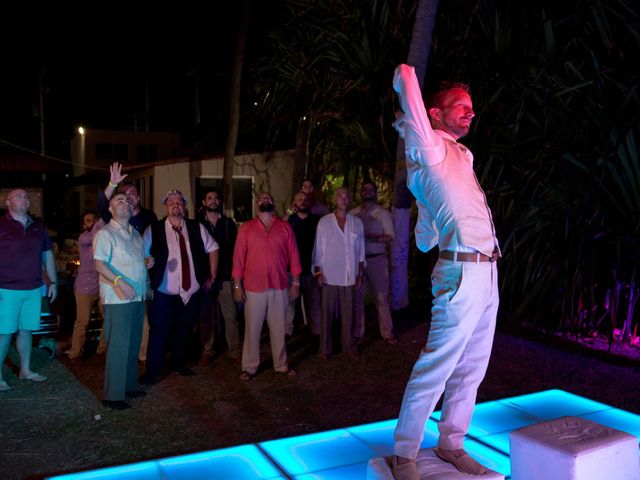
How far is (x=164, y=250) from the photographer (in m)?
5.34

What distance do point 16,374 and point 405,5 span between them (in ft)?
24.1

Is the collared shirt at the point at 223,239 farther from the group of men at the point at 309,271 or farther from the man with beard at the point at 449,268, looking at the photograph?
the man with beard at the point at 449,268

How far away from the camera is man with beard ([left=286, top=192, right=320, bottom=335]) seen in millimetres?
6926

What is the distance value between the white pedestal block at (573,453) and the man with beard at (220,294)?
3.61 m

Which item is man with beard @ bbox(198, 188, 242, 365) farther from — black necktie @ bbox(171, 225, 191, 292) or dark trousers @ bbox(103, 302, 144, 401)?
dark trousers @ bbox(103, 302, 144, 401)

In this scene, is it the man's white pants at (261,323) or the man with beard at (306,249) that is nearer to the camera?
the man's white pants at (261,323)

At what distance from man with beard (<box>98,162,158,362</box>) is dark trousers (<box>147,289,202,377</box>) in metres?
0.64


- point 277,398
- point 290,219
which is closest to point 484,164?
point 290,219

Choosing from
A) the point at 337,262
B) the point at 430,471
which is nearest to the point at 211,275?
the point at 337,262

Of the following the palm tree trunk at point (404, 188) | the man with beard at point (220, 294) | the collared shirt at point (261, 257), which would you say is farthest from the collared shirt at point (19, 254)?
the palm tree trunk at point (404, 188)

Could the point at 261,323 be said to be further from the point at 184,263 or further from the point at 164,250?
the point at 164,250

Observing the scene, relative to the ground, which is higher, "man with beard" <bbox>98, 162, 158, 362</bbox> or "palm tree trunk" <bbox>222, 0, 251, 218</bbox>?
"palm tree trunk" <bbox>222, 0, 251, 218</bbox>

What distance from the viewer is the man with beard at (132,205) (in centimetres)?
500

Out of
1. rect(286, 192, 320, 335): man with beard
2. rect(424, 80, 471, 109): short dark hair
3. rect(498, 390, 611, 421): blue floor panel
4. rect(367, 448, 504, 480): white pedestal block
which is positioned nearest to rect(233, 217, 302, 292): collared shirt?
rect(286, 192, 320, 335): man with beard
